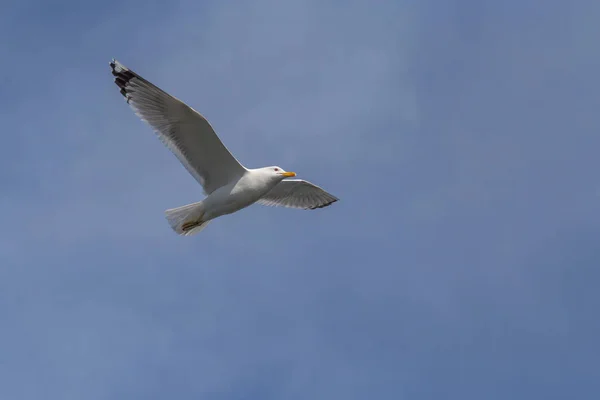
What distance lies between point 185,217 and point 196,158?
102cm

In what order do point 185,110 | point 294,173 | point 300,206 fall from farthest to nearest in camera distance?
point 300,206 → point 294,173 → point 185,110

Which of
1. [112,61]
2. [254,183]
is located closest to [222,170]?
[254,183]

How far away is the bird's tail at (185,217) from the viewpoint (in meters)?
20.5

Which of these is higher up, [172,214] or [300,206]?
[300,206]

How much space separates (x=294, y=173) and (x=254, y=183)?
0.94 m

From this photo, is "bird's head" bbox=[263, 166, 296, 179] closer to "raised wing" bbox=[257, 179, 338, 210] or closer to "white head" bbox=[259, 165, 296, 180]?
"white head" bbox=[259, 165, 296, 180]

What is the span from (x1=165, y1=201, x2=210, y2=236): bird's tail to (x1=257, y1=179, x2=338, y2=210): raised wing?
2.56m

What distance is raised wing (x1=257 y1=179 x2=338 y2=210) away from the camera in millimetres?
22953

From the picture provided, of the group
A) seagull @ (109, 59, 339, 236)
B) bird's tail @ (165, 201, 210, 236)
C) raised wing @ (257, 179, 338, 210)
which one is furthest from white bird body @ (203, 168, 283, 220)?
raised wing @ (257, 179, 338, 210)

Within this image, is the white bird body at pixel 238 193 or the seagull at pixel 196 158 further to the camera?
the white bird body at pixel 238 193

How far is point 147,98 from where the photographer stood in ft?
65.4

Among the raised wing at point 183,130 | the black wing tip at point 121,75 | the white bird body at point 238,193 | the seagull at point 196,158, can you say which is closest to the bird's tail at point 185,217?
the seagull at point 196,158

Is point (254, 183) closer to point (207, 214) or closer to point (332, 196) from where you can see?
point (207, 214)

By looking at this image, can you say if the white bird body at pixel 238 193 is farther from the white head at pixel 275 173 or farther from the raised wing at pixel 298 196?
the raised wing at pixel 298 196
